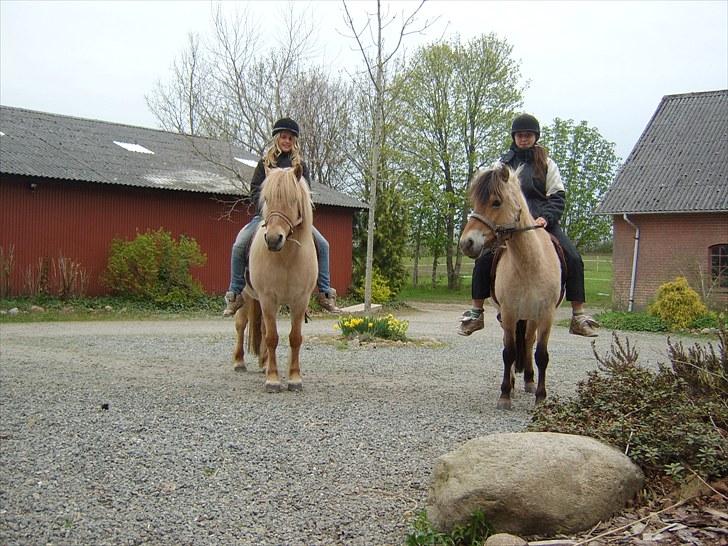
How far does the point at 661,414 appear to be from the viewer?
4.50 m

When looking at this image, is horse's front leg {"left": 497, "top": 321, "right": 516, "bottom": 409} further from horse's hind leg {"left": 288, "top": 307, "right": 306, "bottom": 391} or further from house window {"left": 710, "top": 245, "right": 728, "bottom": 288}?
house window {"left": 710, "top": 245, "right": 728, "bottom": 288}

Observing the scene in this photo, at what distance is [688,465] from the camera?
13.3 feet

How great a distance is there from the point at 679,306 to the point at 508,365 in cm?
1395

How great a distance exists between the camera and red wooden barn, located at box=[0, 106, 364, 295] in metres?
20.3

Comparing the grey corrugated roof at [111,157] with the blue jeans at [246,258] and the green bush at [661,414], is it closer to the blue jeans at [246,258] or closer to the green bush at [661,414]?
the blue jeans at [246,258]

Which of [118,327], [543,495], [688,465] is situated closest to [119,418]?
[543,495]

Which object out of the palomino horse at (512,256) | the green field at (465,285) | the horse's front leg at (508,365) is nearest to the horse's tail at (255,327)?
the palomino horse at (512,256)

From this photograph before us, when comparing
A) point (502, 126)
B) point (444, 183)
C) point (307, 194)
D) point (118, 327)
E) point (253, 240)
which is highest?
point (502, 126)

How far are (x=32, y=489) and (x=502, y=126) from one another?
36507 mm

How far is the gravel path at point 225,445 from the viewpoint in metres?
4.14

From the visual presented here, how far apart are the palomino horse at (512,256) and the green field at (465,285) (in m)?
20.9

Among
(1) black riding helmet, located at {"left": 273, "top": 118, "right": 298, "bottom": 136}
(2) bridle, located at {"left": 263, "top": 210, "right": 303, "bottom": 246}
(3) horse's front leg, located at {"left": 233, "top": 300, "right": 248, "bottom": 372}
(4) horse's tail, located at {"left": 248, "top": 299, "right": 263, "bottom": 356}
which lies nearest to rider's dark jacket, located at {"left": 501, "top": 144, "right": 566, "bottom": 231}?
(2) bridle, located at {"left": 263, "top": 210, "right": 303, "bottom": 246}

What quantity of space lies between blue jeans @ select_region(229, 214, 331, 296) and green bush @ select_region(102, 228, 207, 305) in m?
13.4

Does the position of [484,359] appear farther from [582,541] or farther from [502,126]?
[502,126]
